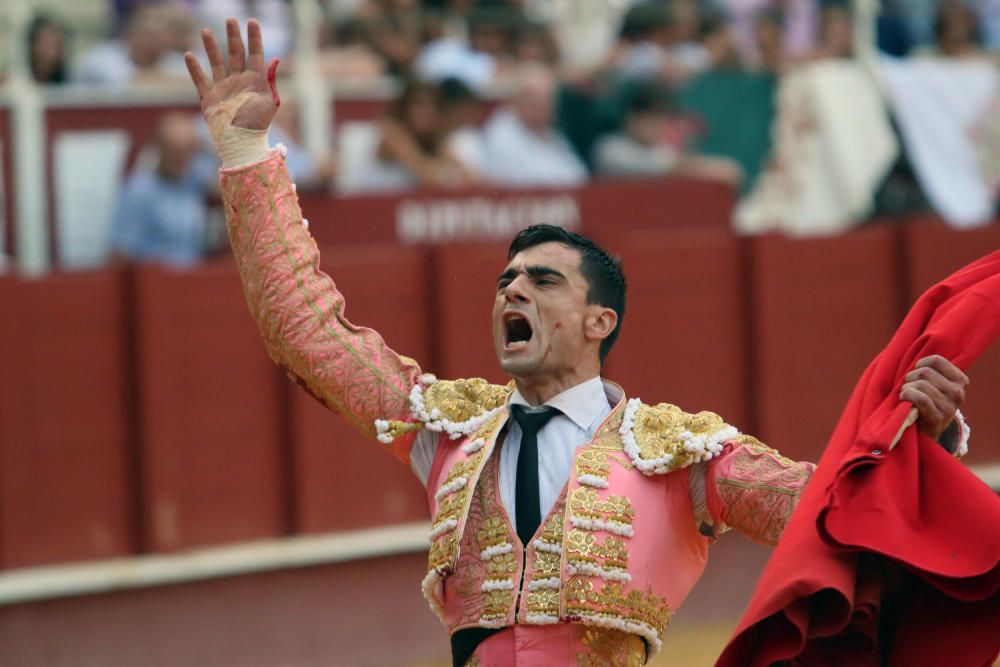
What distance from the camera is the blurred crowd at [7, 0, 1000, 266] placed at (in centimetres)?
696

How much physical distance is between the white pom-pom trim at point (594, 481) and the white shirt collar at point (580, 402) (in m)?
0.13

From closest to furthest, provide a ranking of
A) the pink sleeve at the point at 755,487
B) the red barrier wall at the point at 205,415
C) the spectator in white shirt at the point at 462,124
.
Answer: the pink sleeve at the point at 755,487 → the red barrier wall at the point at 205,415 → the spectator in white shirt at the point at 462,124

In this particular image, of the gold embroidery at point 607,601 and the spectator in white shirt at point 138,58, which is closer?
the gold embroidery at point 607,601

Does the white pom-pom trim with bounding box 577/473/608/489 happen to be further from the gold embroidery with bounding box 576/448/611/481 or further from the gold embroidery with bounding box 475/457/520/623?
the gold embroidery with bounding box 475/457/520/623

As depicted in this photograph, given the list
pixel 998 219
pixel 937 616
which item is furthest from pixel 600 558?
pixel 998 219

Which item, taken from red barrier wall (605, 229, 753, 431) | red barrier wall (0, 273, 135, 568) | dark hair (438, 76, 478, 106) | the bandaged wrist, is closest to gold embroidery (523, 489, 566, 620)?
the bandaged wrist

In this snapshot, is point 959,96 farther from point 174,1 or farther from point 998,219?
point 174,1

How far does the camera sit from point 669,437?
3047 mm

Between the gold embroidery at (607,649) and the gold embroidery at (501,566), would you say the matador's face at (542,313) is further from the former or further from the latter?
the gold embroidery at (607,649)

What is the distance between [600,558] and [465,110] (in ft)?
14.4

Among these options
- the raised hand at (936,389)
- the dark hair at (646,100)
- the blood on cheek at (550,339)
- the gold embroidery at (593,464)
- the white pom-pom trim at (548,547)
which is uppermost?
the dark hair at (646,100)

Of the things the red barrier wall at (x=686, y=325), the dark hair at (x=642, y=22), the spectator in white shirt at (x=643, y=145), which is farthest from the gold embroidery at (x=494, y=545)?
the dark hair at (x=642, y=22)

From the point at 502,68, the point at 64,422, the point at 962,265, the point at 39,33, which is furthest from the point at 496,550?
the point at 502,68

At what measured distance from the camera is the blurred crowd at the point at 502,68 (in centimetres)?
696
